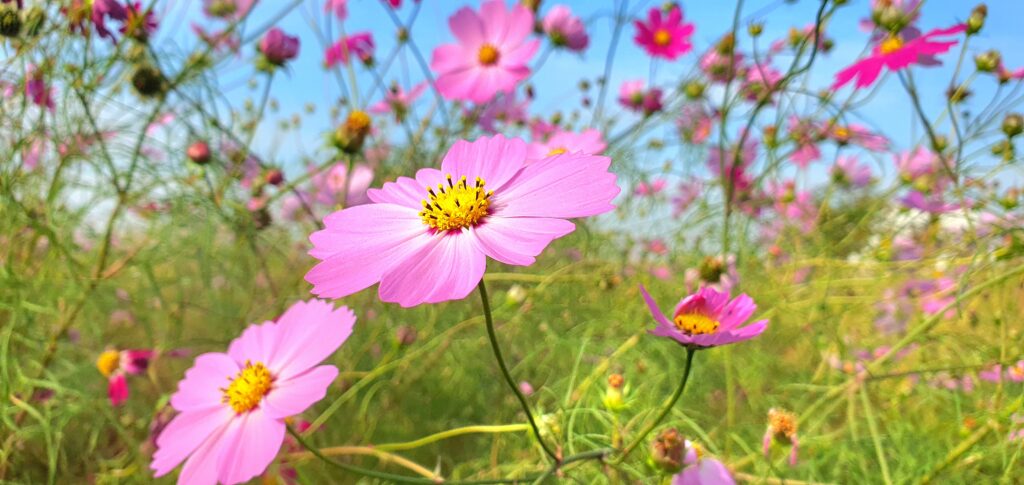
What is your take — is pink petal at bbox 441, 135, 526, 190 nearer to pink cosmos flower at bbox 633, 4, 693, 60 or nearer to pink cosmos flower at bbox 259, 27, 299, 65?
pink cosmos flower at bbox 259, 27, 299, 65

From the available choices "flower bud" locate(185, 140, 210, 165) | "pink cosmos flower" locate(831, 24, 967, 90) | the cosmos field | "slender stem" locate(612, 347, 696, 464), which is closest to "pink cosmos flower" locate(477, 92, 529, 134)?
the cosmos field

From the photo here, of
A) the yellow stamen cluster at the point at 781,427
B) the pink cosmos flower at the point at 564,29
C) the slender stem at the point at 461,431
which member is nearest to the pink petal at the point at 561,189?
the slender stem at the point at 461,431

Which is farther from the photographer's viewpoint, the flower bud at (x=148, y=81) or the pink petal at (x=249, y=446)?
the flower bud at (x=148, y=81)

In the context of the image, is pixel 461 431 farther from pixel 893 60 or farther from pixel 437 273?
pixel 893 60

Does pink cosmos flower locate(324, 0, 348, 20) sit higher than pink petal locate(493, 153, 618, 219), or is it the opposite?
pink cosmos flower locate(324, 0, 348, 20)

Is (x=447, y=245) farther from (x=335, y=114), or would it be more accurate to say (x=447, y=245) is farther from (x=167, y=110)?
(x=335, y=114)

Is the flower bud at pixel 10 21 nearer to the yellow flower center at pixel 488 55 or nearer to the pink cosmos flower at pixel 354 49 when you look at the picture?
the pink cosmos flower at pixel 354 49
